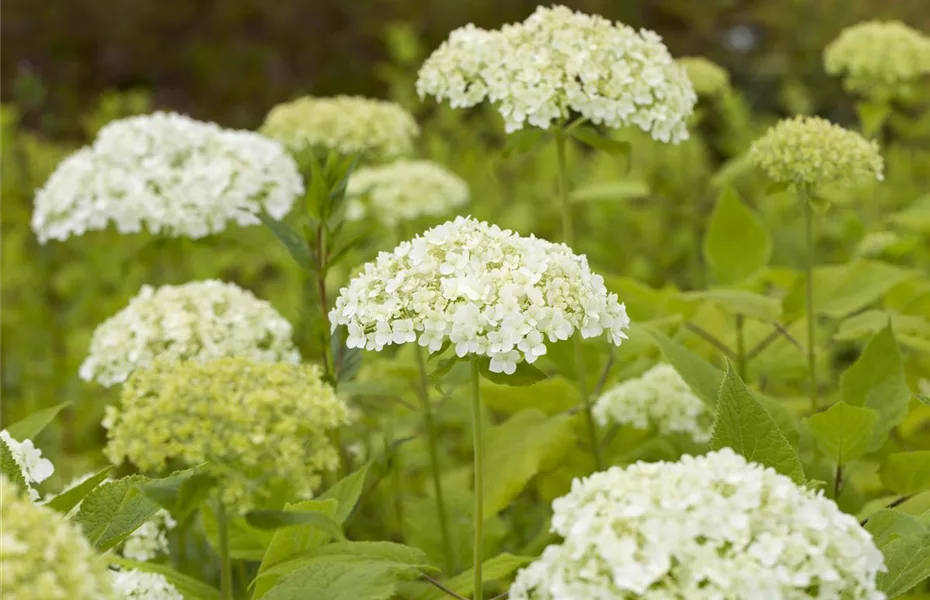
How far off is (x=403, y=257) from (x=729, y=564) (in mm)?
710

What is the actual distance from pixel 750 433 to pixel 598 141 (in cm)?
92

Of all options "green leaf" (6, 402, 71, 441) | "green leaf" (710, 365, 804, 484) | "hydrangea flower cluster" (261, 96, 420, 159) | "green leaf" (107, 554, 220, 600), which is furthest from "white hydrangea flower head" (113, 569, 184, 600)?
"hydrangea flower cluster" (261, 96, 420, 159)

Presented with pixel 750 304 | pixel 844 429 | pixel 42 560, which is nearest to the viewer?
pixel 42 560

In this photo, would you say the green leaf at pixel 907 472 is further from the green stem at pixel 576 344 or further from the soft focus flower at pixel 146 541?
the soft focus flower at pixel 146 541

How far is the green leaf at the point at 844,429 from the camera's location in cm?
201

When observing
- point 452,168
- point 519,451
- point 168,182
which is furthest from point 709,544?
point 452,168

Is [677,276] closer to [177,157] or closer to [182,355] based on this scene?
[177,157]

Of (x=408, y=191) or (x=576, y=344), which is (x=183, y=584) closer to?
(x=576, y=344)

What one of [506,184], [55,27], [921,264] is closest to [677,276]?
[921,264]

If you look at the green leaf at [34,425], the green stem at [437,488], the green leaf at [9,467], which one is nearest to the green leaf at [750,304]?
the green stem at [437,488]

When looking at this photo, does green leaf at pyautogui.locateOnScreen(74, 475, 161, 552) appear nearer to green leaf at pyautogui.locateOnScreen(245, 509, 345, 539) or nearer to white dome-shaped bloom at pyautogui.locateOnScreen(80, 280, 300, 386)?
green leaf at pyautogui.locateOnScreen(245, 509, 345, 539)

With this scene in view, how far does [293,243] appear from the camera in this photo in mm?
2213

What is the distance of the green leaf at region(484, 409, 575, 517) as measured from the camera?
2.41 meters

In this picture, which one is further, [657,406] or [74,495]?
[657,406]
